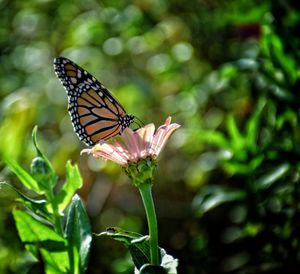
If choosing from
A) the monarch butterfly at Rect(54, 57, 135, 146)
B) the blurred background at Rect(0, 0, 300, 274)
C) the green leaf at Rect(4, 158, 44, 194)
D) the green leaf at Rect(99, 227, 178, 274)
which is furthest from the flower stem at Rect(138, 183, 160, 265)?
the blurred background at Rect(0, 0, 300, 274)

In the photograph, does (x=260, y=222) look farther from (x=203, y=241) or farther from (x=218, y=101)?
(x=218, y=101)

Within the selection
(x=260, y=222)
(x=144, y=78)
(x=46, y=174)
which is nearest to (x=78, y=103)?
(x=46, y=174)

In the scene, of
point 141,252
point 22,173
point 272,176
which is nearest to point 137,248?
point 141,252

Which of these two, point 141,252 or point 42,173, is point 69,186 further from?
point 141,252

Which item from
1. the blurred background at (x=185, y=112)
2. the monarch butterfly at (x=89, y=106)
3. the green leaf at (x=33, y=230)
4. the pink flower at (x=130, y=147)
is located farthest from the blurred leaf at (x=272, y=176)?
the green leaf at (x=33, y=230)

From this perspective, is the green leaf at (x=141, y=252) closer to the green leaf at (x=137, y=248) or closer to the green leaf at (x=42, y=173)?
the green leaf at (x=137, y=248)

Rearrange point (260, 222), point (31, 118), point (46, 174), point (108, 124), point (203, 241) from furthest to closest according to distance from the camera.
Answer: point (31, 118) < point (203, 241) < point (260, 222) < point (108, 124) < point (46, 174)

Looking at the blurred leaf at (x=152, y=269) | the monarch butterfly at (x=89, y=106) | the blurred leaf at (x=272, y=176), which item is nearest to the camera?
the blurred leaf at (x=152, y=269)

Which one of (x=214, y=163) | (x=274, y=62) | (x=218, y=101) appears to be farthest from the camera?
(x=218, y=101)
